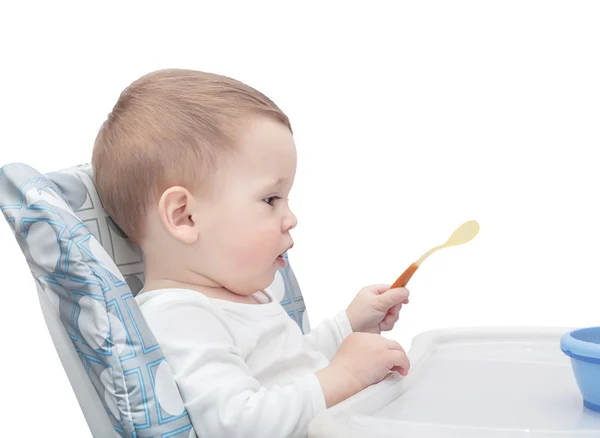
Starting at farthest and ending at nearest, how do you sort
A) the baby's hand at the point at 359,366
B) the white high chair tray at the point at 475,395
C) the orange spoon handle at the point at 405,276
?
1. the orange spoon handle at the point at 405,276
2. the baby's hand at the point at 359,366
3. the white high chair tray at the point at 475,395

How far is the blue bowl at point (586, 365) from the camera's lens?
4.14ft

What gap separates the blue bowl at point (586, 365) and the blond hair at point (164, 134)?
57cm

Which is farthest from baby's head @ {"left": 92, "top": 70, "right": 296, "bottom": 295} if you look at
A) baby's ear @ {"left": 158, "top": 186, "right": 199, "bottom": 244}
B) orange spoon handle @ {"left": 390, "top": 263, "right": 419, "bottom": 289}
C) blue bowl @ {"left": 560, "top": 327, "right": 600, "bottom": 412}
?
blue bowl @ {"left": 560, "top": 327, "right": 600, "bottom": 412}

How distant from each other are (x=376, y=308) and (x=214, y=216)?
1.45ft

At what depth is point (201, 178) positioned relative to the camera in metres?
1.40

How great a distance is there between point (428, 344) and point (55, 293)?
0.69 m

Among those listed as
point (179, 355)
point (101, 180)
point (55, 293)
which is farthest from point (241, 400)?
point (101, 180)

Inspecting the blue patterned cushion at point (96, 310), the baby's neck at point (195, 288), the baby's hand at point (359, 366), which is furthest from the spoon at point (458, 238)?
the blue patterned cushion at point (96, 310)

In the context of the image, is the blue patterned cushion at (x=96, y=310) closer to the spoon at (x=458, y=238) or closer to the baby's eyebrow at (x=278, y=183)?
the baby's eyebrow at (x=278, y=183)

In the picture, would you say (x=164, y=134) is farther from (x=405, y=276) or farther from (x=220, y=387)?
(x=405, y=276)

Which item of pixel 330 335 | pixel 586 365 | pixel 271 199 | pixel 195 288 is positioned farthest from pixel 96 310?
pixel 586 365

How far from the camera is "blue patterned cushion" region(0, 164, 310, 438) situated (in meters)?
1.27

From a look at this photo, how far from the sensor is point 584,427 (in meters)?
1.22

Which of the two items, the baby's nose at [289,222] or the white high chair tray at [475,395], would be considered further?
the baby's nose at [289,222]
